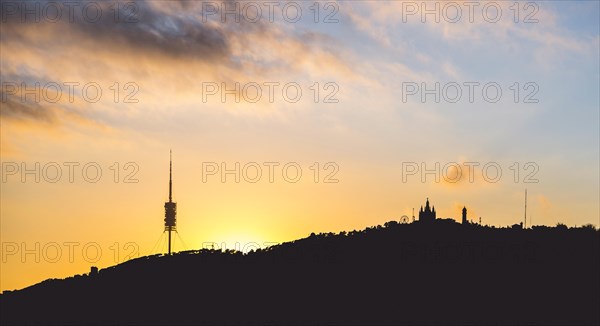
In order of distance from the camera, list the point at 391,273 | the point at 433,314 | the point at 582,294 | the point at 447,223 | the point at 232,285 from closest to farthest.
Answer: the point at 582,294, the point at 433,314, the point at 391,273, the point at 232,285, the point at 447,223

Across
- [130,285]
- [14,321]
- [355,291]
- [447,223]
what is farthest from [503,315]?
[14,321]

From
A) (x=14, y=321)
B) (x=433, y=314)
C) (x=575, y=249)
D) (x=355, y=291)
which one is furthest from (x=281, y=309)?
(x=14, y=321)

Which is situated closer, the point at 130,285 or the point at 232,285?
the point at 232,285

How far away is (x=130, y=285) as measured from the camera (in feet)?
632

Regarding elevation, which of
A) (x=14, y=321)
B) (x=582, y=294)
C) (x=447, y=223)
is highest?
(x=447, y=223)

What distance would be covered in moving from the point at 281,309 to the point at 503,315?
157 ft

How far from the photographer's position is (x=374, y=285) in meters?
154

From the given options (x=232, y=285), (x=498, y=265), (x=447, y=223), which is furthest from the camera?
(x=447, y=223)

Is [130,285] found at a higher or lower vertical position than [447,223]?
lower

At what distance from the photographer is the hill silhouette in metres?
128

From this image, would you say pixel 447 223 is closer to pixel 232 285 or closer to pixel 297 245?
pixel 297 245

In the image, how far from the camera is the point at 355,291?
504 feet

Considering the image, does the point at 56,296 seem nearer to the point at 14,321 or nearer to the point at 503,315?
the point at 14,321

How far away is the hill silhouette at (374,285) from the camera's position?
128 metres
